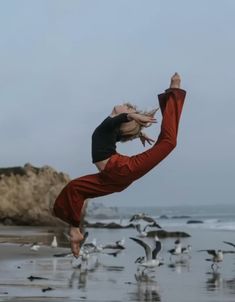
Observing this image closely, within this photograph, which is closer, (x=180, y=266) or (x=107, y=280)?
(x=107, y=280)

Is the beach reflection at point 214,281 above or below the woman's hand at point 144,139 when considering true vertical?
below

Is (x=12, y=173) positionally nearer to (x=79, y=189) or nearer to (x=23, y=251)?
(x=23, y=251)

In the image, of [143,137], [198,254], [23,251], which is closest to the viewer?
[143,137]

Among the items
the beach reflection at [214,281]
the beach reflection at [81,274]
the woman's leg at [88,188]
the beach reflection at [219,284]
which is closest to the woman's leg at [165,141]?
the woman's leg at [88,188]

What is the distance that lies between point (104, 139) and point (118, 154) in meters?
0.19

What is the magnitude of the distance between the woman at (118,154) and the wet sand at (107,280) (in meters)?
8.23

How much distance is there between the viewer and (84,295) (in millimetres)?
15859

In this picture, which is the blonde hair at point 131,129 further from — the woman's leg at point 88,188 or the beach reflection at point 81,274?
the beach reflection at point 81,274

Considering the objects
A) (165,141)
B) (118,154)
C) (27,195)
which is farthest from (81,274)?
(27,195)

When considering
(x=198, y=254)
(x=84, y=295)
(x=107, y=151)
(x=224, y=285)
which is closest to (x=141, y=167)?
(x=107, y=151)

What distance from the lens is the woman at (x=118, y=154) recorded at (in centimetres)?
620

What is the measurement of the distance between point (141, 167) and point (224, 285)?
14.0m

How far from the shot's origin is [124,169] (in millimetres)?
6203

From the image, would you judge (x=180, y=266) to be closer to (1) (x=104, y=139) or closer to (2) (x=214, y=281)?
(2) (x=214, y=281)
